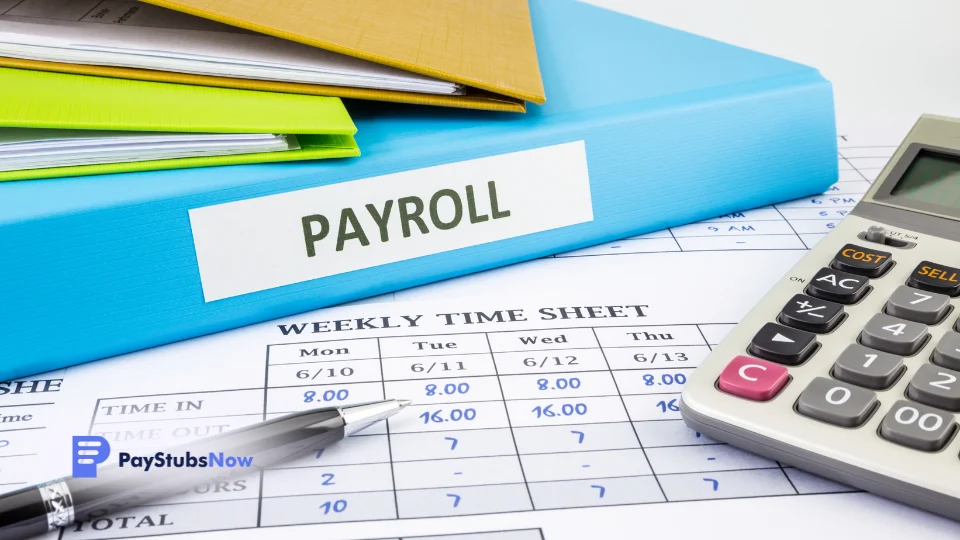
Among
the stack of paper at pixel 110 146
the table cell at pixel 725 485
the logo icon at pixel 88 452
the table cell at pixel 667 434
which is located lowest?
the table cell at pixel 725 485

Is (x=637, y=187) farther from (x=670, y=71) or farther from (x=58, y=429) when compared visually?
(x=58, y=429)

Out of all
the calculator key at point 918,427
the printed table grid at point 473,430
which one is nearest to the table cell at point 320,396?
the printed table grid at point 473,430

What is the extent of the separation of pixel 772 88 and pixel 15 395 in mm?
457

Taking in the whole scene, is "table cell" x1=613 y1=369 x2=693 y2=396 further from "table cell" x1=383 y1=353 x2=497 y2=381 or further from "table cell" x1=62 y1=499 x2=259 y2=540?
"table cell" x1=62 y1=499 x2=259 y2=540

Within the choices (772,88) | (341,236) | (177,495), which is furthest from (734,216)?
(177,495)

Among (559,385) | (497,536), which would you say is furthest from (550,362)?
(497,536)

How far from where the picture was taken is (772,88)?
601 mm

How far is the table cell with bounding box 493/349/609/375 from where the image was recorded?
1.52 feet

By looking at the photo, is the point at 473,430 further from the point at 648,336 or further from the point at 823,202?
the point at 823,202

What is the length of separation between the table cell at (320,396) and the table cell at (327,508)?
0.06m

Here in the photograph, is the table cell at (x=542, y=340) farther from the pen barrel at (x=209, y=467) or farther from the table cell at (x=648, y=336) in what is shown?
the pen barrel at (x=209, y=467)

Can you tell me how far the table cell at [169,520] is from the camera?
363 mm

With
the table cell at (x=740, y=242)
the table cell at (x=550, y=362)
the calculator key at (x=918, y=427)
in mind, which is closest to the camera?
the calculator key at (x=918, y=427)

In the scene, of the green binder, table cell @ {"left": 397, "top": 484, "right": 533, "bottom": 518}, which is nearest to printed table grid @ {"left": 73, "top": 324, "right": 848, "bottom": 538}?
table cell @ {"left": 397, "top": 484, "right": 533, "bottom": 518}
